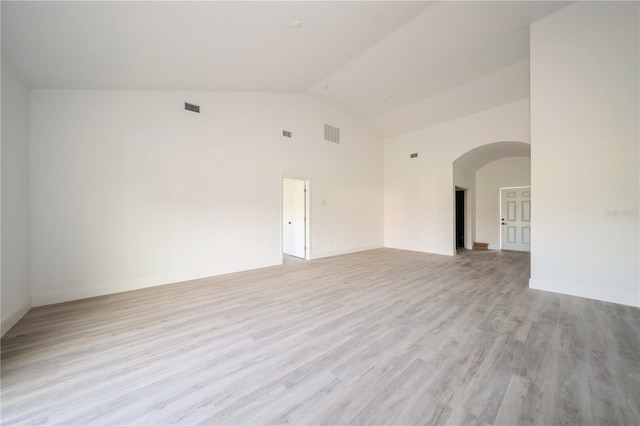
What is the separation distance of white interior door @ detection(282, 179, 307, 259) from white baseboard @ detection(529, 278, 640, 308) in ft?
15.6

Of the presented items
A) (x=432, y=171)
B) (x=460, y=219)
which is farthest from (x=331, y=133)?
(x=460, y=219)

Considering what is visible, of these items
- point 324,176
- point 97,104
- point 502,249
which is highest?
point 97,104

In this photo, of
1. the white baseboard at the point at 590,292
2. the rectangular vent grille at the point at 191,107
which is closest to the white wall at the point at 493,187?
the white baseboard at the point at 590,292

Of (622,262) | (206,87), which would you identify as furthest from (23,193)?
(622,262)

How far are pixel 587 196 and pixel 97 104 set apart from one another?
7438mm

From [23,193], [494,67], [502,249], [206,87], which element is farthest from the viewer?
[502,249]

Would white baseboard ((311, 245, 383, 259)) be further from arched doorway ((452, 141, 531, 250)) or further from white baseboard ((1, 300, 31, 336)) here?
white baseboard ((1, 300, 31, 336))

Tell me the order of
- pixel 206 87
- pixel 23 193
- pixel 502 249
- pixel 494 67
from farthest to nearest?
pixel 502 249 → pixel 494 67 → pixel 206 87 → pixel 23 193

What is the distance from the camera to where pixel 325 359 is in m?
2.03

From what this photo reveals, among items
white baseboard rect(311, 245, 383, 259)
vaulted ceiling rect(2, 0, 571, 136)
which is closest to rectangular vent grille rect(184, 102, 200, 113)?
vaulted ceiling rect(2, 0, 571, 136)

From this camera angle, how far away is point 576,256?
11.5 ft

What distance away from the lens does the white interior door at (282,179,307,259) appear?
253 inches

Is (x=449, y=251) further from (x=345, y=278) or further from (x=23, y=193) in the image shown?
(x=23, y=193)

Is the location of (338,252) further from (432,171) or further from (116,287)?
(116,287)
